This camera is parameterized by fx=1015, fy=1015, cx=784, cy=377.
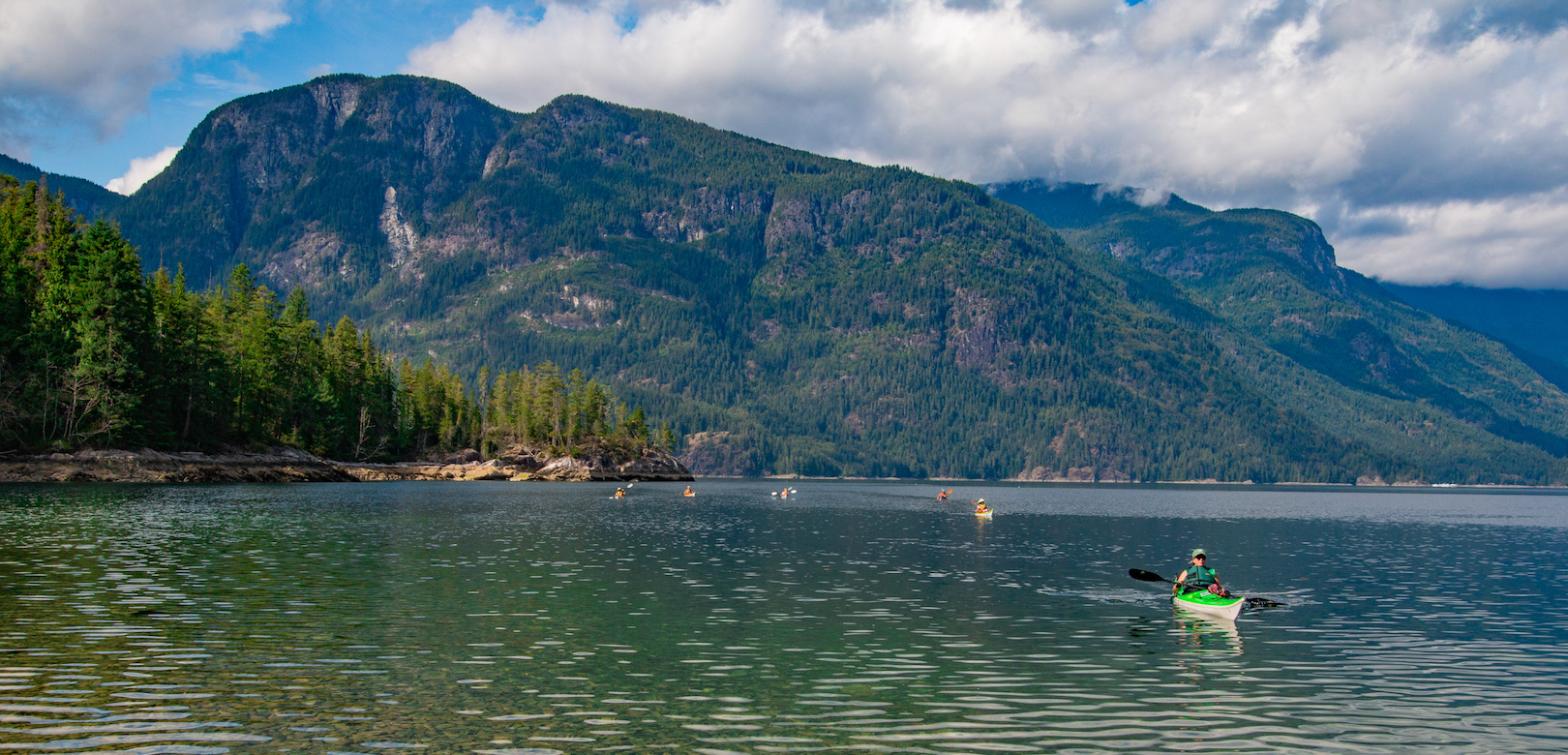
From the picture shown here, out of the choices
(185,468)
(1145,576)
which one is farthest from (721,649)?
(185,468)

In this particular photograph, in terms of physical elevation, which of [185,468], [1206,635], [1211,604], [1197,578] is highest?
[185,468]

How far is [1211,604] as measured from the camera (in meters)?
44.4

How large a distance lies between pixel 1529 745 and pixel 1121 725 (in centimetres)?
949

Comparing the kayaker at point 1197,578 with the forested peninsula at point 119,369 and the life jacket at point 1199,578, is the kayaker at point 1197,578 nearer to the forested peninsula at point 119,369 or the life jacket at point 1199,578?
the life jacket at point 1199,578

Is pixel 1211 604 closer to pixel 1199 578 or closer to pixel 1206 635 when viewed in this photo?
pixel 1199 578

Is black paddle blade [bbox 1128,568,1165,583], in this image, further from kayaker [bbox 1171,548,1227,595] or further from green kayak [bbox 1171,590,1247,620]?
green kayak [bbox 1171,590,1247,620]

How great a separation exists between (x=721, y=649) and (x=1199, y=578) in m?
26.3

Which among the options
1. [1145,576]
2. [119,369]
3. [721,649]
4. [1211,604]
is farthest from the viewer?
[119,369]

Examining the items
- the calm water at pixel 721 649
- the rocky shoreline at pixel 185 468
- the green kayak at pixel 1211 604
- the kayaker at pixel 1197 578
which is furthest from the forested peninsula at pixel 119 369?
the green kayak at pixel 1211 604

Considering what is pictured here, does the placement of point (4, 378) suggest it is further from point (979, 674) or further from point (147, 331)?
point (979, 674)

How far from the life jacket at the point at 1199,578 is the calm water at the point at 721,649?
1.92m

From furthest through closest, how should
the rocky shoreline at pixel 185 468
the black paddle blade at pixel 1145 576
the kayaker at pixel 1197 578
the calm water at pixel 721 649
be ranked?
the rocky shoreline at pixel 185 468
the black paddle blade at pixel 1145 576
the kayaker at pixel 1197 578
the calm water at pixel 721 649

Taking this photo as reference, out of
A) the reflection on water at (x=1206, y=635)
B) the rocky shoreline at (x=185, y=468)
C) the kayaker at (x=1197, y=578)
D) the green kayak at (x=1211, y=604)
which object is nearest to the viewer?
the reflection on water at (x=1206, y=635)

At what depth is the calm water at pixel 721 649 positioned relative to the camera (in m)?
23.2
